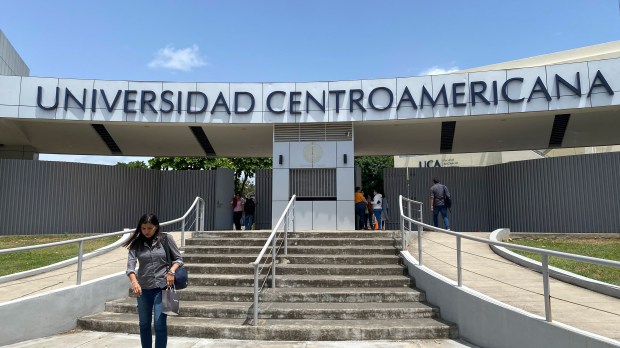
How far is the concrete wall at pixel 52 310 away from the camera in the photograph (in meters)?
5.37

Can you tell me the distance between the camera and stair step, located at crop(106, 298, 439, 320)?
611cm

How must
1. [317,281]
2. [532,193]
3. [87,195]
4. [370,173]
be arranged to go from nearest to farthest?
[317,281]
[532,193]
[87,195]
[370,173]

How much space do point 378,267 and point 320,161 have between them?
509 cm

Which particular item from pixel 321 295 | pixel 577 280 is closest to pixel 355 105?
pixel 321 295

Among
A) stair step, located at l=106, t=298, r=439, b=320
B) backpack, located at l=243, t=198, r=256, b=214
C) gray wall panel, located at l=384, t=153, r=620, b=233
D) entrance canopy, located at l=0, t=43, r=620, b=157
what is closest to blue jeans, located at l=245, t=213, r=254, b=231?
backpack, located at l=243, t=198, r=256, b=214

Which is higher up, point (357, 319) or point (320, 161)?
point (320, 161)

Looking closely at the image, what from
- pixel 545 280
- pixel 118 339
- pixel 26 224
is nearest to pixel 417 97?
pixel 545 280

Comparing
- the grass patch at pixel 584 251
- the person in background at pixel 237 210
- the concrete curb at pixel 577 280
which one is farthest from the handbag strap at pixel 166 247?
the person in background at pixel 237 210

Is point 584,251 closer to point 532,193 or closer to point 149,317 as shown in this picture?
point 532,193

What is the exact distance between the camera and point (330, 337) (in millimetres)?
5570

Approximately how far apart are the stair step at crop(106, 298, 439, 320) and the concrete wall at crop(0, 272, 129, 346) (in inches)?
53.3

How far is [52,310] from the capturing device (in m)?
5.84

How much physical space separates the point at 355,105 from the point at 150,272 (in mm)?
9039

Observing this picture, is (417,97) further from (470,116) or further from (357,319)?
(357,319)
